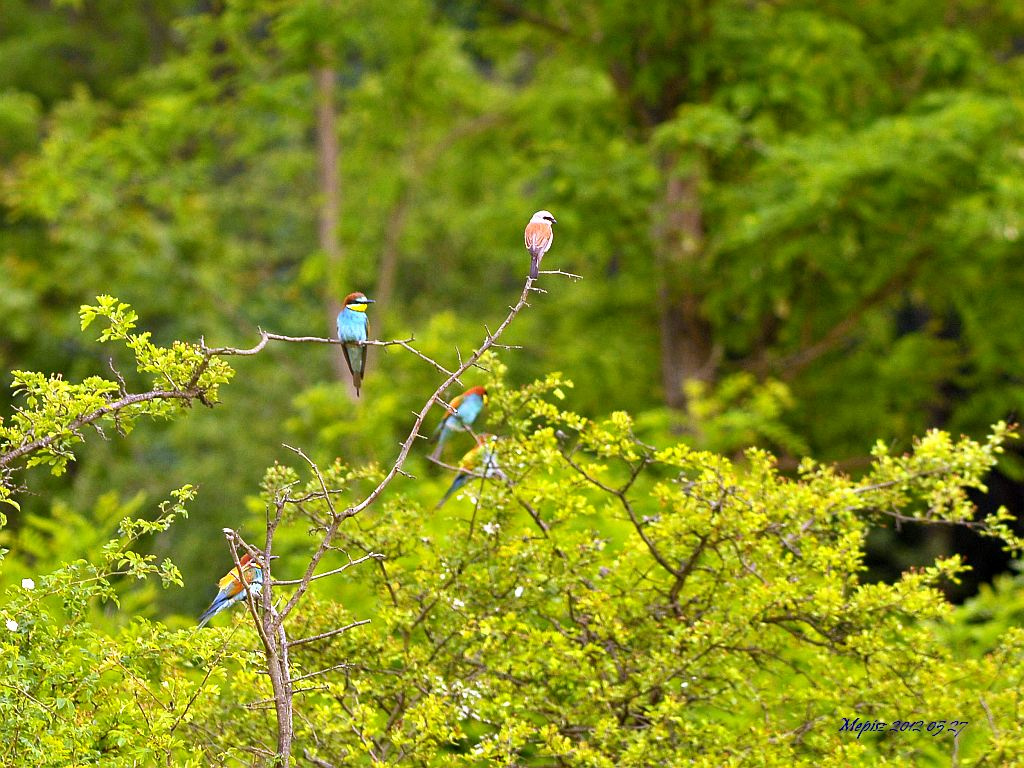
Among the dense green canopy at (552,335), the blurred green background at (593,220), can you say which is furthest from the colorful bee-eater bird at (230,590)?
the blurred green background at (593,220)

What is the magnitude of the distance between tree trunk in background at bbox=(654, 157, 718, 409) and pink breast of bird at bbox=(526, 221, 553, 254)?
6.74 m

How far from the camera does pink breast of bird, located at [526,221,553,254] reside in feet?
12.8

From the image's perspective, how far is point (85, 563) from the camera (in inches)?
147

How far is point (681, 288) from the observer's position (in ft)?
35.7

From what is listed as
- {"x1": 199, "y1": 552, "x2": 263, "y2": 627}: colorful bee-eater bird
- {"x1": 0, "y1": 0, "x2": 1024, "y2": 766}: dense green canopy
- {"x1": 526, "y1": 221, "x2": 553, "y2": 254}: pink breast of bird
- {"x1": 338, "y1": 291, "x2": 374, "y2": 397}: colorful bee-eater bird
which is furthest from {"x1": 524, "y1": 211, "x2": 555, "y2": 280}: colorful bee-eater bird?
{"x1": 199, "y1": 552, "x2": 263, "y2": 627}: colorful bee-eater bird

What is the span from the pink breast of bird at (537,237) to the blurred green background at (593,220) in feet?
11.0

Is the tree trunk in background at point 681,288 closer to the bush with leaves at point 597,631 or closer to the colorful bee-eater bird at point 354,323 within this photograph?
the bush with leaves at point 597,631

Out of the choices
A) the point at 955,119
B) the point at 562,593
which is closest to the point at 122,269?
Result: the point at 955,119

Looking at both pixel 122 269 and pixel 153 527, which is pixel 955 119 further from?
pixel 122 269

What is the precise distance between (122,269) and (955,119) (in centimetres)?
841

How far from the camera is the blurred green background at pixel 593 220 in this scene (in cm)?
959

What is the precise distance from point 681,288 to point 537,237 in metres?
7.09

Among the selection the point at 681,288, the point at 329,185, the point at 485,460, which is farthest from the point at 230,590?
the point at 329,185

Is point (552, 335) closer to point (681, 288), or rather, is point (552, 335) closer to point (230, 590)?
point (681, 288)
